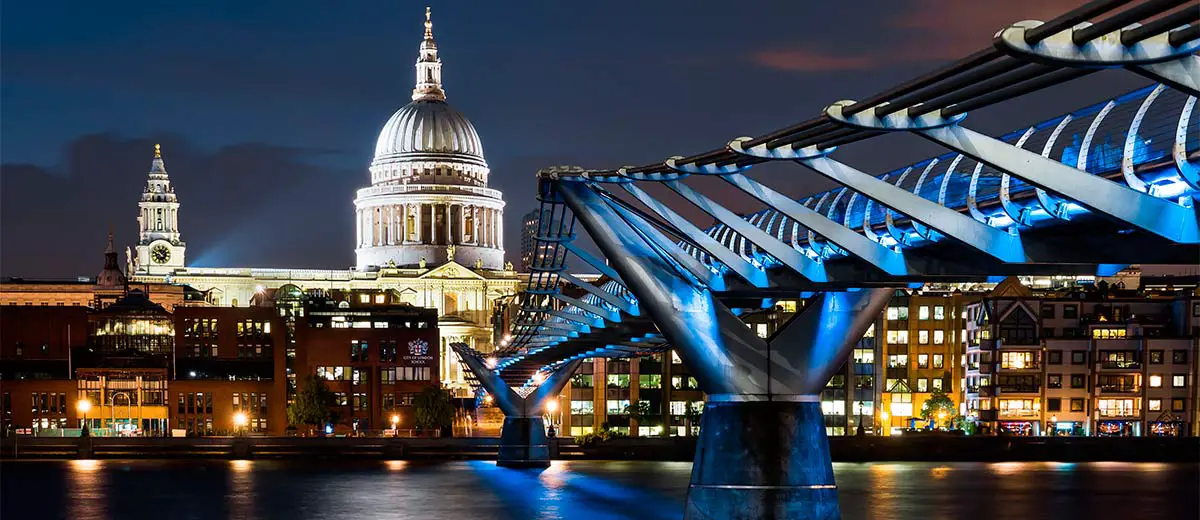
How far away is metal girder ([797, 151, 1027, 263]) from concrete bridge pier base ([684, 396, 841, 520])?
1111 cm

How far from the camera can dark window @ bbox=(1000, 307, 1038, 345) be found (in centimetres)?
10756

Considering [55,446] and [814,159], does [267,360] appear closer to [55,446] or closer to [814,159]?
[55,446]

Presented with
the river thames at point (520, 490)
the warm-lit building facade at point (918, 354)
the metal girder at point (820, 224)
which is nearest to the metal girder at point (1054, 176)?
the metal girder at point (820, 224)

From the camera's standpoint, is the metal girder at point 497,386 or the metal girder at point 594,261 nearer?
the metal girder at point 594,261

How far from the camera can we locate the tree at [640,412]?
375ft

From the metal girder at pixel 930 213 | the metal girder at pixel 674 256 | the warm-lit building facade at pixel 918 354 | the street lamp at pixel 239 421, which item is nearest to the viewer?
the metal girder at pixel 930 213

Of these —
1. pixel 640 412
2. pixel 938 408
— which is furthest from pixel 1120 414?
pixel 640 412

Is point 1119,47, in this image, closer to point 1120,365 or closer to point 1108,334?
point 1120,365

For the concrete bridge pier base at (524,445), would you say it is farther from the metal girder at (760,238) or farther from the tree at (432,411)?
the metal girder at (760,238)

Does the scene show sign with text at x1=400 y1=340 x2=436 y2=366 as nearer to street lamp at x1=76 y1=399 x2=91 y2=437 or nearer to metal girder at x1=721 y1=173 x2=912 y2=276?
street lamp at x1=76 y1=399 x2=91 y2=437

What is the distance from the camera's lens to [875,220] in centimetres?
3256

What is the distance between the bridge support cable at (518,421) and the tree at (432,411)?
2839 cm

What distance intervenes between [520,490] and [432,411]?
47.5 meters

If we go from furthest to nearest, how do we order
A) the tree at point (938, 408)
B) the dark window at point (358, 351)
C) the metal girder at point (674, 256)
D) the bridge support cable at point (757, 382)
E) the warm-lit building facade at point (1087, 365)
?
the dark window at point (358, 351), the tree at point (938, 408), the warm-lit building facade at point (1087, 365), the metal girder at point (674, 256), the bridge support cable at point (757, 382)
